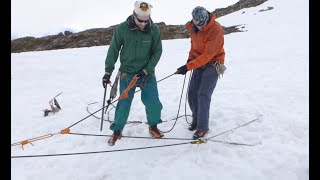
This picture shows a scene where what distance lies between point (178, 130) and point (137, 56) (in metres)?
1.90

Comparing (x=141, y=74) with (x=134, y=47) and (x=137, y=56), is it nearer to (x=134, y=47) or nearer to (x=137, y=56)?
(x=137, y=56)

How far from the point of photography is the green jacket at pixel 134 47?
6.04 meters

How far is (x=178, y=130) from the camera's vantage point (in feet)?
23.4

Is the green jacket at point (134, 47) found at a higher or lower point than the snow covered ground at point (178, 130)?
higher

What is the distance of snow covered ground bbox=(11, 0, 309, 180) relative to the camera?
5285mm

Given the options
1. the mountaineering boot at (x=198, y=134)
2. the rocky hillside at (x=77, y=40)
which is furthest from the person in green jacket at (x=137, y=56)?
the rocky hillside at (x=77, y=40)

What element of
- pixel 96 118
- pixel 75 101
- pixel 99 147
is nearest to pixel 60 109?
pixel 75 101

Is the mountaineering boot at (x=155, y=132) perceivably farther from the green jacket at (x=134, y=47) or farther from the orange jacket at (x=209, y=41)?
the orange jacket at (x=209, y=41)

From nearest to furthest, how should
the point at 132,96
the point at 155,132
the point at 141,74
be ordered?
the point at 141,74
the point at 132,96
the point at 155,132

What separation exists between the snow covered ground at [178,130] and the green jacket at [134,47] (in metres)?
1.47

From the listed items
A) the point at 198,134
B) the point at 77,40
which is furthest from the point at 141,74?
the point at 77,40

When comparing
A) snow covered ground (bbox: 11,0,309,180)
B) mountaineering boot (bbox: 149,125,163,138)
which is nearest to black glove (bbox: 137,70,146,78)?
mountaineering boot (bbox: 149,125,163,138)

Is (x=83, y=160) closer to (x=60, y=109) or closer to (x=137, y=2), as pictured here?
(x=137, y=2)

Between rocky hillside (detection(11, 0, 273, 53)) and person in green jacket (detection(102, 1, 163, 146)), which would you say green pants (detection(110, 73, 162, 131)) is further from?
rocky hillside (detection(11, 0, 273, 53))
